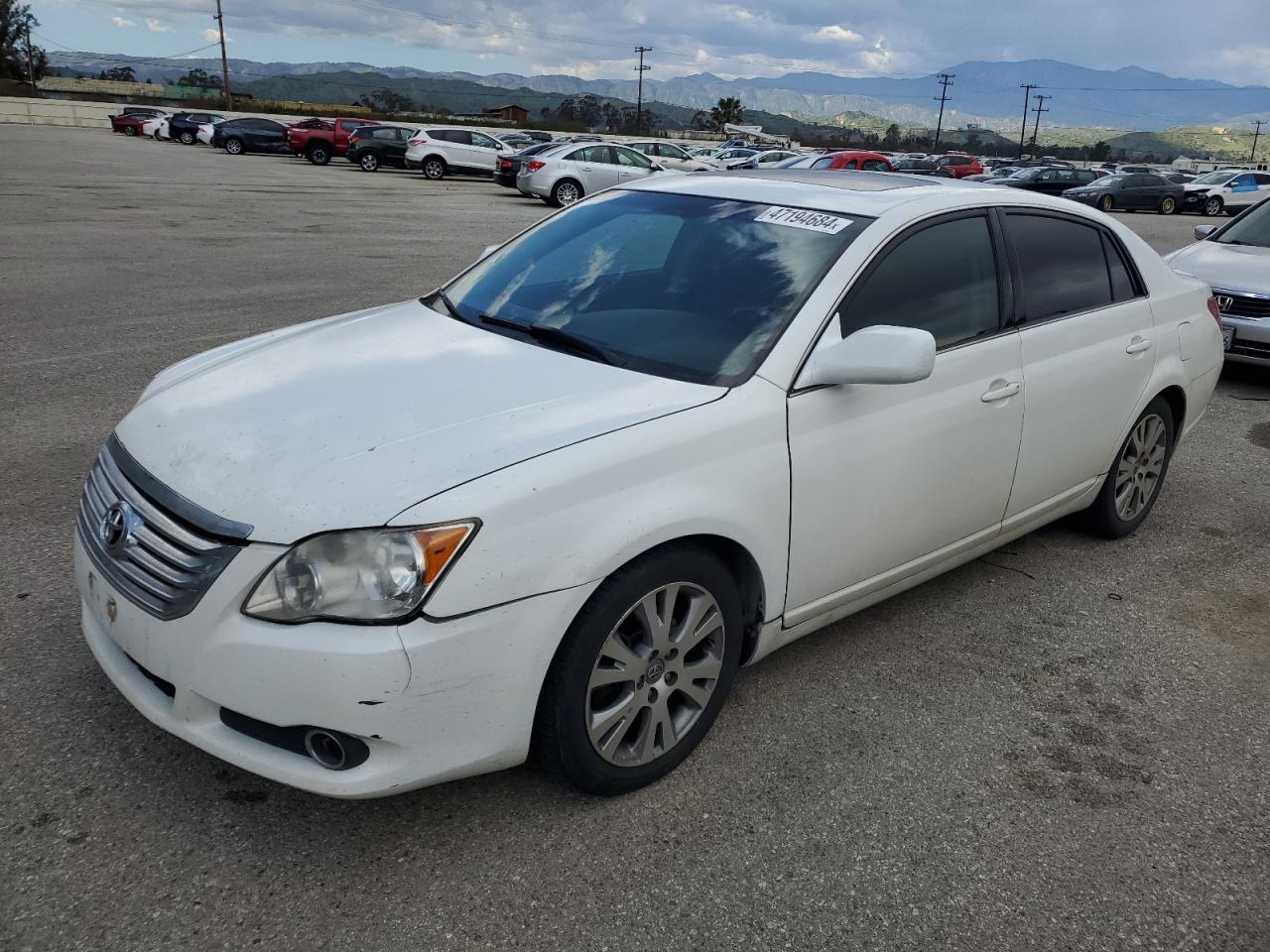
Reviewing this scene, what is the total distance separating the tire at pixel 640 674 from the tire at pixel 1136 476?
2450 millimetres

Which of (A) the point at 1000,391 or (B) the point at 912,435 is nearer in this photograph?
(B) the point at 912,435

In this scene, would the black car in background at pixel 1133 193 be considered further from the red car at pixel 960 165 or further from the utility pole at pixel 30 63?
the utility pole at pixel 30 63

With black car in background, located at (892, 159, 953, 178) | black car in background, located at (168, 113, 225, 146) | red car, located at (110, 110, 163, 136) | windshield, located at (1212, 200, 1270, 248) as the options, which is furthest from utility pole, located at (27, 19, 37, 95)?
windshield, located at (1212, 200, 1270, 248)

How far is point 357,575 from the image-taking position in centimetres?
233

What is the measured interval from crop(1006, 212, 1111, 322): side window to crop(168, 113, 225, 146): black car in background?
4932cm

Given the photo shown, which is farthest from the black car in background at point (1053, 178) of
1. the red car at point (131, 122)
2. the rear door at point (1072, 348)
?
the red car at point (131, 122)

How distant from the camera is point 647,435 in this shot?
8.82 ft

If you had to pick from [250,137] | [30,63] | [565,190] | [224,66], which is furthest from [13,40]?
[565,190]

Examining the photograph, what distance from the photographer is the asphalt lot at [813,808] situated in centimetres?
239

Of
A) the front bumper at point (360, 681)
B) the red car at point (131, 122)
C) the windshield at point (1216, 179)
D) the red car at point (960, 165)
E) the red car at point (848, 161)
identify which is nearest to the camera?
the front bumper at point (360, 681)

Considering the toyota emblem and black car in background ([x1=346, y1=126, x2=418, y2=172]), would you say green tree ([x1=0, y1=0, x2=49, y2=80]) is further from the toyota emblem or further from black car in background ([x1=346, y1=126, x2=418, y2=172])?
the toyota emblem

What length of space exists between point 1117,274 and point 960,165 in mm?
38461

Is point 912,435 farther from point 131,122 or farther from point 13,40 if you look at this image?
point 13,40

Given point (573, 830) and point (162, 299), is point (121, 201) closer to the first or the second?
point (162, 299)
